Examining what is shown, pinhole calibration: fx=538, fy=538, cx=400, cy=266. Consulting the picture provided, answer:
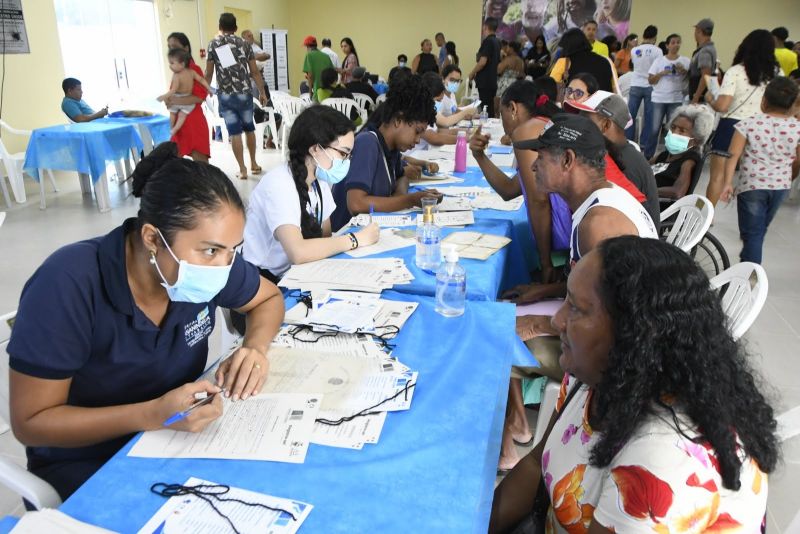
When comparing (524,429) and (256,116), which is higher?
(256,116)

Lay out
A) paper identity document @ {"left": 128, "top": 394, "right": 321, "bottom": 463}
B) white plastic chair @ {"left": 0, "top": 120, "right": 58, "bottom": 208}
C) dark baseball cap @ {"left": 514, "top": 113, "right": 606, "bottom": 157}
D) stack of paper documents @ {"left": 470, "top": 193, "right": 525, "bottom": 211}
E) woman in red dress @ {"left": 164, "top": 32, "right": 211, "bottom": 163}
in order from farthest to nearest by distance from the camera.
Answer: woman in red dress @ {"left": 164, "top": 32, "right": 211, "bottom": 163}, white plastic chair @ {"left": 0, "top": 120, "right": 58, "bottom": 208}, stack of paper documents @ {"left": 470, "top": 193, "right": 525, "bottom": 211}, dark baseball cap @ {"left": 514, "top": 113, "right": 606, "bottom": 157}, paper identity document @ {"left": 128, "top": 394, "right": 321, "bottom": 463}

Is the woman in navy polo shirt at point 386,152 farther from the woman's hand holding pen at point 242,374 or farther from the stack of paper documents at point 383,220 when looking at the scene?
the woman's hand holding pen at point 242,374

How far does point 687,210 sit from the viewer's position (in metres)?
2.64

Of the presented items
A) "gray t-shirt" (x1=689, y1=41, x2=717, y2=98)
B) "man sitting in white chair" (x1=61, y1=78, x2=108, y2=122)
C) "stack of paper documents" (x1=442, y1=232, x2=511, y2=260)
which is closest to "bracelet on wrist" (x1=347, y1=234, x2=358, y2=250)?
"stack of paper documents" (x1=442, y1=232, x2=511, y2=260)

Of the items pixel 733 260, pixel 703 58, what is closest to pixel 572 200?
pixel 733 260

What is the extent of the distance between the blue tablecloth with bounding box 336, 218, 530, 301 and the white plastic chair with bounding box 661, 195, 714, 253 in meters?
0.73

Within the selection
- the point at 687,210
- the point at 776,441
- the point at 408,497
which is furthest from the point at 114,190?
the point at 776,441

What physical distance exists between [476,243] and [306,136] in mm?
801

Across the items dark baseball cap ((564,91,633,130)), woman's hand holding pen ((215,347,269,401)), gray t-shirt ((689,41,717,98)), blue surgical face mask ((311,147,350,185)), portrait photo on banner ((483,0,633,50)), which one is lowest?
woman's hand holding pen ((215,347,269,401))

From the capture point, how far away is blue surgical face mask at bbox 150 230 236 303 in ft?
3.76

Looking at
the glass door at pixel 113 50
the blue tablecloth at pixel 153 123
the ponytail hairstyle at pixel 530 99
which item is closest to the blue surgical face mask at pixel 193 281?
the ponytail hairstyle at pixel 530 99

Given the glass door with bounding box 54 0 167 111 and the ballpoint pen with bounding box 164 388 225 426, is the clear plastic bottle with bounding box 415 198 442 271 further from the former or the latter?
the glass door with bounding box 54 0 167 111

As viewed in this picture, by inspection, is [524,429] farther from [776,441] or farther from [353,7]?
[353,7]

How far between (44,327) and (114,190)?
5.35m
